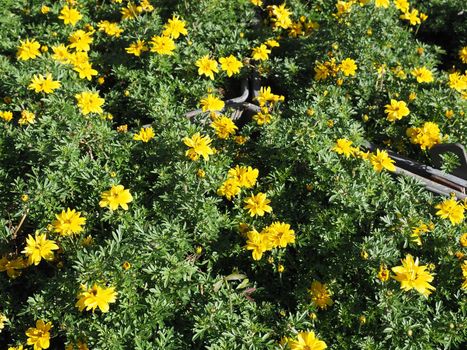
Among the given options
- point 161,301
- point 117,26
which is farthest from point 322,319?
point 117,26

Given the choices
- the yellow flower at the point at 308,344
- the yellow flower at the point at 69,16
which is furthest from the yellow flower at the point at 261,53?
the yellow flower at the point at 308,344

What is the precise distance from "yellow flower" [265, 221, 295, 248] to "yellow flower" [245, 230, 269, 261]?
41 mm

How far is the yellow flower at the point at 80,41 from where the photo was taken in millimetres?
4113

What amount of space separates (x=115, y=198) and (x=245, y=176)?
2.51 feet

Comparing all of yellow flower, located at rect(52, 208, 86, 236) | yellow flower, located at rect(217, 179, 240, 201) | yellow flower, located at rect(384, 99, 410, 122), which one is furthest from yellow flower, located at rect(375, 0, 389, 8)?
yellow flower, located at rect(52, 208, 86, 236)

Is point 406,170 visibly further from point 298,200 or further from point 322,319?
point 322,319

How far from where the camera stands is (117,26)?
4.41 metres

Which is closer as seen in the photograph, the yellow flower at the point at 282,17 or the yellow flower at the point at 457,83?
the yellow flower at the point at 457,83

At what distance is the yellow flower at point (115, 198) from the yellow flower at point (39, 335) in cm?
69

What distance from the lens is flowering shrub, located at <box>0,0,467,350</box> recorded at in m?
2.79

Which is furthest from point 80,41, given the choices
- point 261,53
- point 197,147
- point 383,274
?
point 383,274

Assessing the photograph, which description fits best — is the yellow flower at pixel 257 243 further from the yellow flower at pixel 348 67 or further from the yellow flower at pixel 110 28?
the yellow flower at pixel 110 28

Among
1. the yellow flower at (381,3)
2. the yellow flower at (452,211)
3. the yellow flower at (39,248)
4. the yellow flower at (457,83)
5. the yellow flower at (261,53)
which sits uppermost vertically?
the yellow flower at (381,3)

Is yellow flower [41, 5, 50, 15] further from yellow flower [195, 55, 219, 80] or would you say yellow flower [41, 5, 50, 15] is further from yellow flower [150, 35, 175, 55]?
yellow flower [195, 55, 219, 80]
